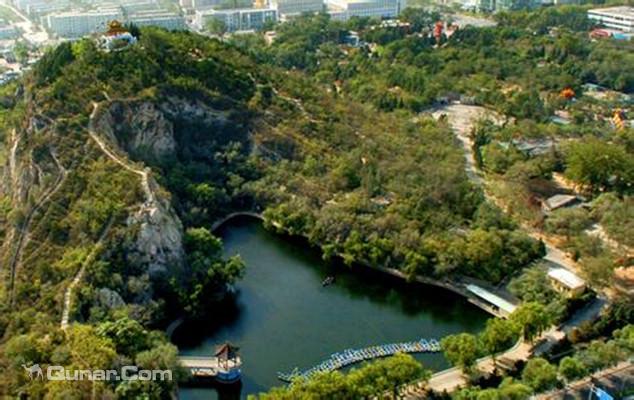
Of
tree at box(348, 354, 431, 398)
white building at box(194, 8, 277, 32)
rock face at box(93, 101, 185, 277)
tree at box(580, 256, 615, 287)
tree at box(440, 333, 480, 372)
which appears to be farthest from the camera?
white building at box(194, 8, 277, 32)

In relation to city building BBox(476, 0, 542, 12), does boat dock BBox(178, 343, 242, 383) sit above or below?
below

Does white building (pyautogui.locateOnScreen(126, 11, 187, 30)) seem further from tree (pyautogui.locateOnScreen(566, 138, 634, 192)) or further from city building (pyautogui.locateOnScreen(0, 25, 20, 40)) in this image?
tree (pyautogui.locateOnScreen(566, 138, 634, 192))

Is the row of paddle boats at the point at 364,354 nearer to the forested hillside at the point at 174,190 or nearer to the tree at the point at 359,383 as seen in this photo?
the tree at the point at 359,383

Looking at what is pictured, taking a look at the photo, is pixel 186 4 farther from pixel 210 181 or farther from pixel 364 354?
pixel 364 354

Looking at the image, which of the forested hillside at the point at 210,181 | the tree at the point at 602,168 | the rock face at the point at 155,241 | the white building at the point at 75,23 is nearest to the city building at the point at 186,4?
the white building at the point at 75,23

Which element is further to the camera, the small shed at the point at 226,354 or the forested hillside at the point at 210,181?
the forested hillside at the point at 210,181

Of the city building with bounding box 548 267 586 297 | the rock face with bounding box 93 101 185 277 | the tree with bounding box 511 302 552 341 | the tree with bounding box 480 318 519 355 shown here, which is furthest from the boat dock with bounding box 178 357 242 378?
the city building with bounding box 548 267 586 297
